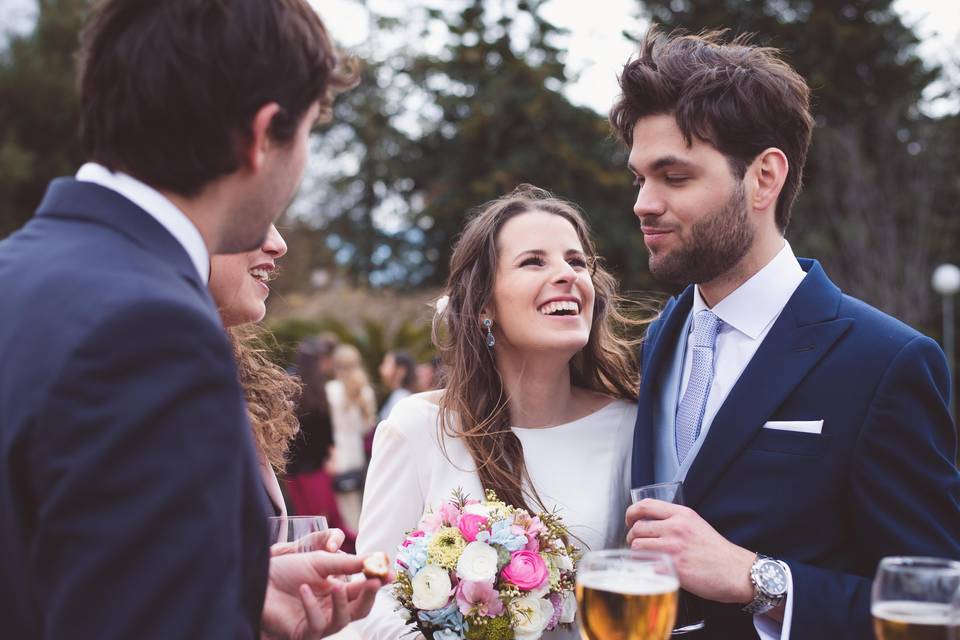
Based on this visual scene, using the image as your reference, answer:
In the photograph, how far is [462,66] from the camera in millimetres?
22078

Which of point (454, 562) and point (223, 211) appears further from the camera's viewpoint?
point (454, 562)

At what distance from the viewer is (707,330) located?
324cm

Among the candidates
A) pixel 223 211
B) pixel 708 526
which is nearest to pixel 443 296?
pixel 708 526

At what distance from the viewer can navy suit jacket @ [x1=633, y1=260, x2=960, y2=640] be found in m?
2.62

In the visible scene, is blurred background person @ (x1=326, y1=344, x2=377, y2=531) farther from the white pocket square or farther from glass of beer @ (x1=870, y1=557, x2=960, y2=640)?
glass of beer @ (x1=870, y1=557, x2=960, y2=640)

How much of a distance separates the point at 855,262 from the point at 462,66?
10.5 meters

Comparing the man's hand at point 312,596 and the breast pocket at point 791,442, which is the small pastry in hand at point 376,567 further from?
the breast pocket at point 791,442

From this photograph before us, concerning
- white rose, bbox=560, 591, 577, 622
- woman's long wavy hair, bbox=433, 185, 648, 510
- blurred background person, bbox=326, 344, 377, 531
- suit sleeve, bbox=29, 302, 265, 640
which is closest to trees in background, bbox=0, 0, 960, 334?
blurred background person, bbox=326, 344, 377, 531

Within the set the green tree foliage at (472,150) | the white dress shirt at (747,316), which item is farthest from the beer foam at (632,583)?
the green tree foliage at (472,150)

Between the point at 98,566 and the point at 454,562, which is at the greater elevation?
the point at 98,566

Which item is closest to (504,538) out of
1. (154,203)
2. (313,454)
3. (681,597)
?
(681,597)

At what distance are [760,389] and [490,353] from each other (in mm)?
1380

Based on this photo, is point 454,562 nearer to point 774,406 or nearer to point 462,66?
point 774,406

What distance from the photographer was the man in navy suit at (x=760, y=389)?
2619 millimetres
